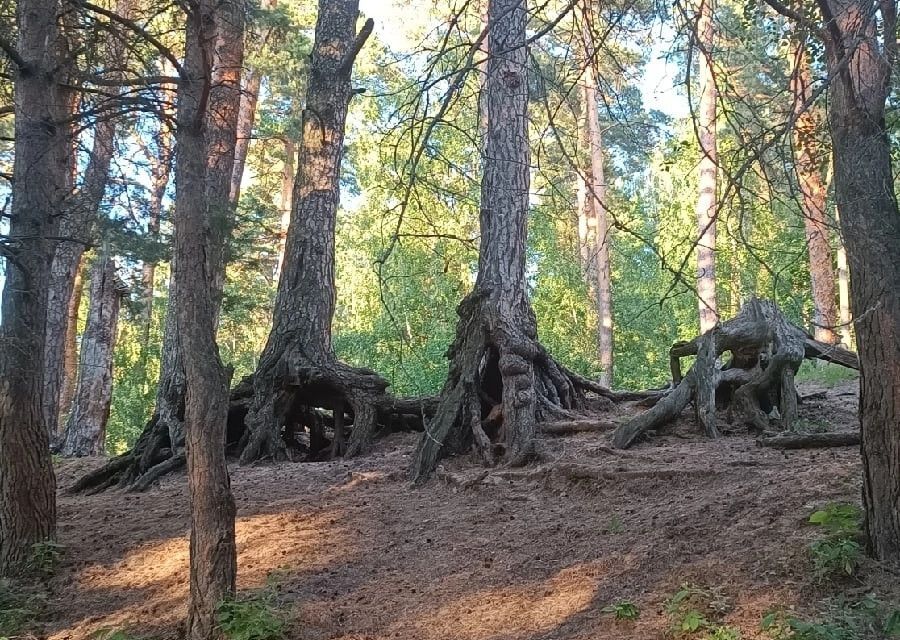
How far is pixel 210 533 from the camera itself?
4.84m

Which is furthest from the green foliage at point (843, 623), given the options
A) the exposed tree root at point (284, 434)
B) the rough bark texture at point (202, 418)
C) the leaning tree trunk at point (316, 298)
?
the leaning tree trunk at point (316, 298)

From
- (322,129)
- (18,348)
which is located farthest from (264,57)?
(18,348)

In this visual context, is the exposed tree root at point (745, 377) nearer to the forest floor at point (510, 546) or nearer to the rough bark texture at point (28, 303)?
the forest floor at point (510, 546)

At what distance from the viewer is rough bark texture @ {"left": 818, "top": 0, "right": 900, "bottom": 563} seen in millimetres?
4066

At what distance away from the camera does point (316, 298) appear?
33.5 feet

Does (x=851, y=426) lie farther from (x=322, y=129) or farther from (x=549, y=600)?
(x=322, y=129)

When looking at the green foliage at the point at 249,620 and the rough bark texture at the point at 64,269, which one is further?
the rough bark texture at the point at 64,269

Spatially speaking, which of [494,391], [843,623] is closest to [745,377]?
[494,391]

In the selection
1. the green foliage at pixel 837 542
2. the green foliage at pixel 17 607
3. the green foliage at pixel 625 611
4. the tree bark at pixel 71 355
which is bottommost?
the green foliage at pixel 17 607

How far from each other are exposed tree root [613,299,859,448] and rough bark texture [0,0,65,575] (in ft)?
17.0

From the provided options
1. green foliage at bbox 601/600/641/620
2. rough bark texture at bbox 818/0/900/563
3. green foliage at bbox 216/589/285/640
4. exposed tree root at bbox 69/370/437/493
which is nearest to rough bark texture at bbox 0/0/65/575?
exposed tree root at bbox 69/370/437/493

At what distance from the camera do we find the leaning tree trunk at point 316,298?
9.63m

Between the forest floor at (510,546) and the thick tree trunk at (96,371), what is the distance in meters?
5.40

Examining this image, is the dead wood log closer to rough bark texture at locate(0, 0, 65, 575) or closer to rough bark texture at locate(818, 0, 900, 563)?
rough bark texture at locate(818, 0, 900, 563)
